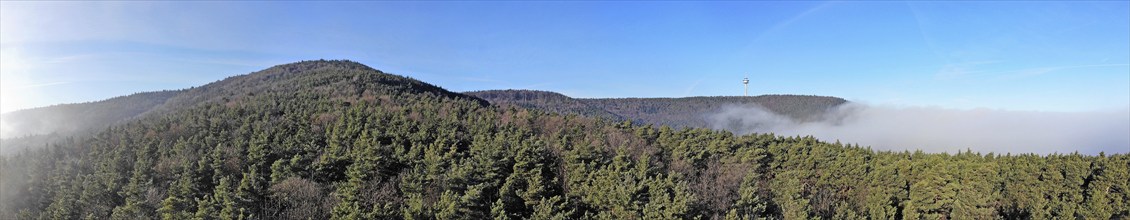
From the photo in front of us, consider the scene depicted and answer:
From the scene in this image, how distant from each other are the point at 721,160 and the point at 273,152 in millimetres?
52177

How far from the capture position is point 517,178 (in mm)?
47219

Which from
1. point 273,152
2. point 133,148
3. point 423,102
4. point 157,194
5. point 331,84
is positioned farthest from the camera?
point 331,84

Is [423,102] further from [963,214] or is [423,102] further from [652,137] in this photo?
[963,214]

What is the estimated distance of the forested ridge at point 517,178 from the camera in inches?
1689

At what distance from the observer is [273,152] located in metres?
61.5

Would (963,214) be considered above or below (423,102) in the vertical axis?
below

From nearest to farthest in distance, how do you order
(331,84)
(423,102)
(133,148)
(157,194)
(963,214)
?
(963,214), (157,194), (133,148), (423,102), (331,84)

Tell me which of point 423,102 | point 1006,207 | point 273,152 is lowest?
point 1006,207

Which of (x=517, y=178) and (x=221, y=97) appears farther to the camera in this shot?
(x=221, y=97)

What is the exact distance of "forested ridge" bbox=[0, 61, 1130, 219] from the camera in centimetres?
4291

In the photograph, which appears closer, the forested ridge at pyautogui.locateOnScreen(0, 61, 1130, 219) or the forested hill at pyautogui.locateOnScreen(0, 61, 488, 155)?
the forested ridge at pyautogui.locateOnScreen(0, 61, 1130, 219)

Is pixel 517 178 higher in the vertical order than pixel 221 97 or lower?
lower

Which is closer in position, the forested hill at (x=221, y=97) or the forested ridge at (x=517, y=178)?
the forested ridge at (x=517, y=178)

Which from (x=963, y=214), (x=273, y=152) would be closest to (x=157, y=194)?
(x=273, y=152)
